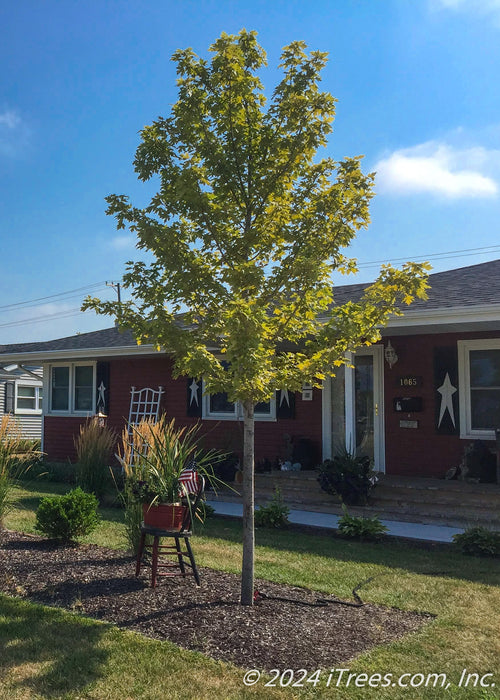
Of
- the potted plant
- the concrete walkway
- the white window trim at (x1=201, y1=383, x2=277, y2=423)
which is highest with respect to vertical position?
the white window trim at (x1=201, y1=383, x2=277, y2=423)

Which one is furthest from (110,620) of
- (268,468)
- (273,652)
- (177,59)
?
(268,468)

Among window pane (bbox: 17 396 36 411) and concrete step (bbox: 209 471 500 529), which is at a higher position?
window pane (bbox: 17 396 36 411)

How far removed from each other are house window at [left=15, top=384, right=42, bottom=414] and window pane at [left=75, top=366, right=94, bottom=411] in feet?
27.7

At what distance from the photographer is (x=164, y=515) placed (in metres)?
5.09

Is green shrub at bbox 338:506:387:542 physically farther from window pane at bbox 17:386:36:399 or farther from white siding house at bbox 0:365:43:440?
window pane at bbox 17:386:36:399

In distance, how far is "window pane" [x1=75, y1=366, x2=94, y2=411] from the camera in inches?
595

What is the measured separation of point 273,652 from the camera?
12.1 feet

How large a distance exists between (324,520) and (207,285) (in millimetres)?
4831

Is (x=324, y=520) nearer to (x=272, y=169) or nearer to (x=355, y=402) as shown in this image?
(x=355, y=402)

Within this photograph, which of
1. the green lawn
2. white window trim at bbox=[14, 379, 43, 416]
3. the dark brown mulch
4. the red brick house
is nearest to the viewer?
the green lawn

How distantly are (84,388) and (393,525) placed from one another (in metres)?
9.35

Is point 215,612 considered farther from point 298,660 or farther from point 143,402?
point 143,402

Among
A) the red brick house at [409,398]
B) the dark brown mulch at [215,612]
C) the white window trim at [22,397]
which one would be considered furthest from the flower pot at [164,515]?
the white window trim at [22,397]

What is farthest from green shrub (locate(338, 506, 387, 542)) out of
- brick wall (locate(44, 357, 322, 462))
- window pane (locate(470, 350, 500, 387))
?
brick wall (locate(44, 357, 322, 462))
